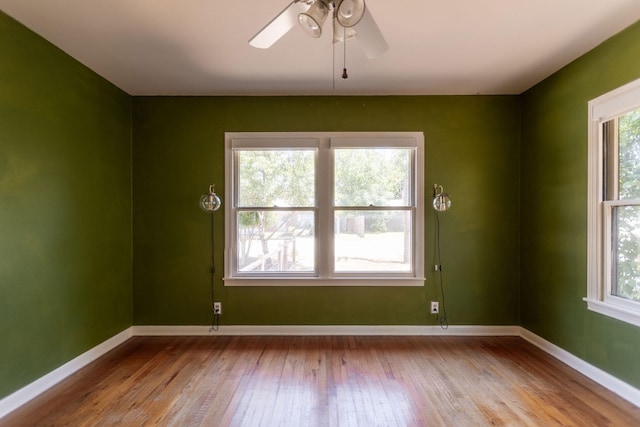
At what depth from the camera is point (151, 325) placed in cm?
350

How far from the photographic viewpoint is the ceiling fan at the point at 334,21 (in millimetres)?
1376

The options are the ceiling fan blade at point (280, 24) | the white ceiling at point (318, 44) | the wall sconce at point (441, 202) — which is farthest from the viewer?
the wall sconce at point (441, 202)

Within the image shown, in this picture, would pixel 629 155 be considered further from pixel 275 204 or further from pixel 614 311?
pixel 275 204

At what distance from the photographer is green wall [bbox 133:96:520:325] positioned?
137 inches

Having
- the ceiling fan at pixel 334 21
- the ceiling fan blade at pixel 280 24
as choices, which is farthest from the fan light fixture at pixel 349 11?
the ceiling fan blade at pixel 280 24

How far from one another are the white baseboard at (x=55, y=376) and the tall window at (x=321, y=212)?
1229 millimetres

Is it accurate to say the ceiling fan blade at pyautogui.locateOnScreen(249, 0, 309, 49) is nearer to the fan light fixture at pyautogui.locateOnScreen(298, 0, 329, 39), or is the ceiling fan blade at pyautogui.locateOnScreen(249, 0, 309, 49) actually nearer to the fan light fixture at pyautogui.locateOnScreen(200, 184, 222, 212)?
the fan light fixture at pyautogui.locateOnScreen(298, 0, 329, 39)

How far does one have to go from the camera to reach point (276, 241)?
140 inches

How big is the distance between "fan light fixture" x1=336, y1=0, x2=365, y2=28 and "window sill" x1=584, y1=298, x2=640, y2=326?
2609mm

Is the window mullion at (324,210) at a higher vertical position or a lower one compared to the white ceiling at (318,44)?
lower

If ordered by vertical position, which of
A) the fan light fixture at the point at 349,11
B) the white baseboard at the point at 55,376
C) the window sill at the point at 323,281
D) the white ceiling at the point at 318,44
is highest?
the white ceiling at the point at 318,44

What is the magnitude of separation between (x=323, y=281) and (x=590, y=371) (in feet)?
7.63

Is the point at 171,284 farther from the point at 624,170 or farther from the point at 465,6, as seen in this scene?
the point at 624,170

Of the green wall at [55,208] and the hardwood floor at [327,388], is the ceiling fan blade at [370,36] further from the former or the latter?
the green wall at [55,208]
